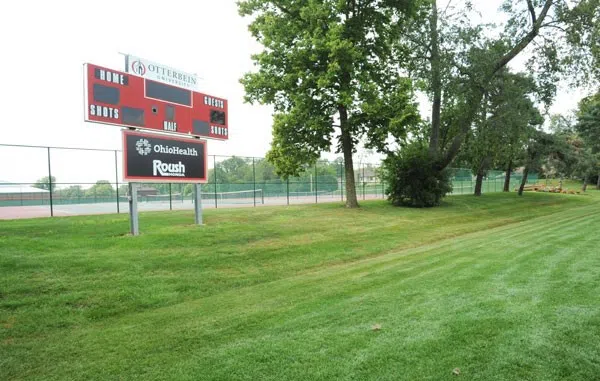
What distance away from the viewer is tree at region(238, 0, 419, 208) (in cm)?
1744

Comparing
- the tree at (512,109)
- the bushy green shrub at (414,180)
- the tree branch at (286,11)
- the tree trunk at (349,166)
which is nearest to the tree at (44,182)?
the tree branch at (286,11)

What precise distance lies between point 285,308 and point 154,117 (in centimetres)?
743

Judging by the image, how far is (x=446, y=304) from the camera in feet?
16.6

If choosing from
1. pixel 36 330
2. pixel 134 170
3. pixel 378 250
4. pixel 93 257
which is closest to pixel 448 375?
pixel 36 330

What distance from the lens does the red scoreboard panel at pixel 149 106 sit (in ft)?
30.2

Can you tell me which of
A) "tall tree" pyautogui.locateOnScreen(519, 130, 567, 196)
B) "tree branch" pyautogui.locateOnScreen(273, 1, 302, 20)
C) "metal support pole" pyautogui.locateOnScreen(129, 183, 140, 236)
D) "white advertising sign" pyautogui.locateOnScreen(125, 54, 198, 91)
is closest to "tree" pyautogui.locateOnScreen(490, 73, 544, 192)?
"tall tree" pyautogui.locateOnScreen(519, 130, 567, 196)

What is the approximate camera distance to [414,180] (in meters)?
22.6

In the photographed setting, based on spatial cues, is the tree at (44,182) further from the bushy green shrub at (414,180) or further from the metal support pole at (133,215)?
the bushy green shrub at (414,180)

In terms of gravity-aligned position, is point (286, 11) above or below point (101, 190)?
above

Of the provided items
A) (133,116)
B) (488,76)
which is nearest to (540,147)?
(488,76)

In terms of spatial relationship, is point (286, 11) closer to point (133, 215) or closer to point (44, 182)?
point (133, 215)

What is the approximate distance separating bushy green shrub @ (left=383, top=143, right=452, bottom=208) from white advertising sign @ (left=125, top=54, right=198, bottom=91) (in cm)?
1301

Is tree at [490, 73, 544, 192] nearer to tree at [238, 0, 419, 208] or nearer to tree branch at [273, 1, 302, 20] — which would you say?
tree at [238, 0, 419, 208]

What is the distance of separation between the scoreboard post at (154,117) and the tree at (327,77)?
634cm
